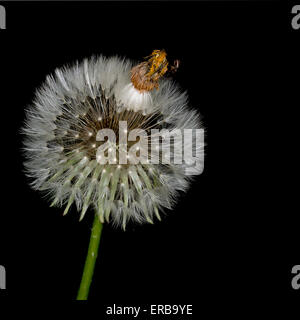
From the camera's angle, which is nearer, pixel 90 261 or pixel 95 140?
pixel 95 140

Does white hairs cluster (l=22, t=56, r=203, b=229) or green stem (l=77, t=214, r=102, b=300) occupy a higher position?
white hairs cluster (l=22, t=56, r=203, b=229)

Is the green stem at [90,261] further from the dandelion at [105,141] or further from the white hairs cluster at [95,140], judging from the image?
the white hairs cluster at [95,140]

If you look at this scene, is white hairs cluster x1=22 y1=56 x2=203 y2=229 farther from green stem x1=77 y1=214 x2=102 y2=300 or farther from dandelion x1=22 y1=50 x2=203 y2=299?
green stem x1=77 y1=214 x2=102 y2=300

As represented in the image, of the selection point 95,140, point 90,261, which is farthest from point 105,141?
point 90,261

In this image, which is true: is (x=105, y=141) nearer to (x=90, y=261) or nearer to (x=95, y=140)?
(x=95, y=140)

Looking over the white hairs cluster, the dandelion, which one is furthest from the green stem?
the white hairs cluster

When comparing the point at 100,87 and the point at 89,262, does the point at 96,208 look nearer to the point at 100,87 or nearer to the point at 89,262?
the point at 89,262

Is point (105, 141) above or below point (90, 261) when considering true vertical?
above
